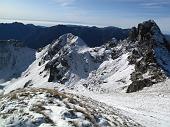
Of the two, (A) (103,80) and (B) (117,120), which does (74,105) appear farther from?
(A) (103,80)

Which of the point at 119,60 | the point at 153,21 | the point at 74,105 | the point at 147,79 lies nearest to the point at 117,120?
the point at 74,105

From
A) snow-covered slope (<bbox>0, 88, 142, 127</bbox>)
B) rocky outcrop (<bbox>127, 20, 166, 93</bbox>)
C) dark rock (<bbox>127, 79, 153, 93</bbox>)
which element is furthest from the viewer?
rocky outcrop (<bbox>127, 20, 166, 93</bbox>)

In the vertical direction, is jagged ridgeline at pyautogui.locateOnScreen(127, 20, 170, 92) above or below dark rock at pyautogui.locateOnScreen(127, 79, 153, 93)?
above

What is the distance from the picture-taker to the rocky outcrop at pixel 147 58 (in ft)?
369

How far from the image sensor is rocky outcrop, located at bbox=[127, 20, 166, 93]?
369ft

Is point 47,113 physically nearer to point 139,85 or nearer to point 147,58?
point 139,85

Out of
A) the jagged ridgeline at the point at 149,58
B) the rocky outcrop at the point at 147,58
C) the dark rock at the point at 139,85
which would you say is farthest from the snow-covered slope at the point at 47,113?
the dark rock at the point at 139,85

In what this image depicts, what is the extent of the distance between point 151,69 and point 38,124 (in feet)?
360

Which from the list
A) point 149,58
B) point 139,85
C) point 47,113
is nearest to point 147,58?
point 149,58

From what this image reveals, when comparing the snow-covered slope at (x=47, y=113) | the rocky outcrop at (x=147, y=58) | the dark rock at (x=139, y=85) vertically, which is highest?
the snow-covered slope at (x=47, y=113)

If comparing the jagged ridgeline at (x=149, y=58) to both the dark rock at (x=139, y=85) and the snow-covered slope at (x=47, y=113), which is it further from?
the snow-covered slope at (x=47, y=113)

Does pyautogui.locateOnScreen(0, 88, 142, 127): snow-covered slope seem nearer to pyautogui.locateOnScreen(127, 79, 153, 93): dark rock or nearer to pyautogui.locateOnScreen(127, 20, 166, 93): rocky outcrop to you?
pyautogui.locateOnScreen(127, 20, 166, 93): rocky outcrop

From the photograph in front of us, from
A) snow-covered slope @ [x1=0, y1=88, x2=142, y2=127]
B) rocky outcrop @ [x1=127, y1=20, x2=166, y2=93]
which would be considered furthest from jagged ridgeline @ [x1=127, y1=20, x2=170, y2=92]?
snow-covered slope @ [x1=0, y1=88, x2=142, y2=127]

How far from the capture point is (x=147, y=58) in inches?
5404
